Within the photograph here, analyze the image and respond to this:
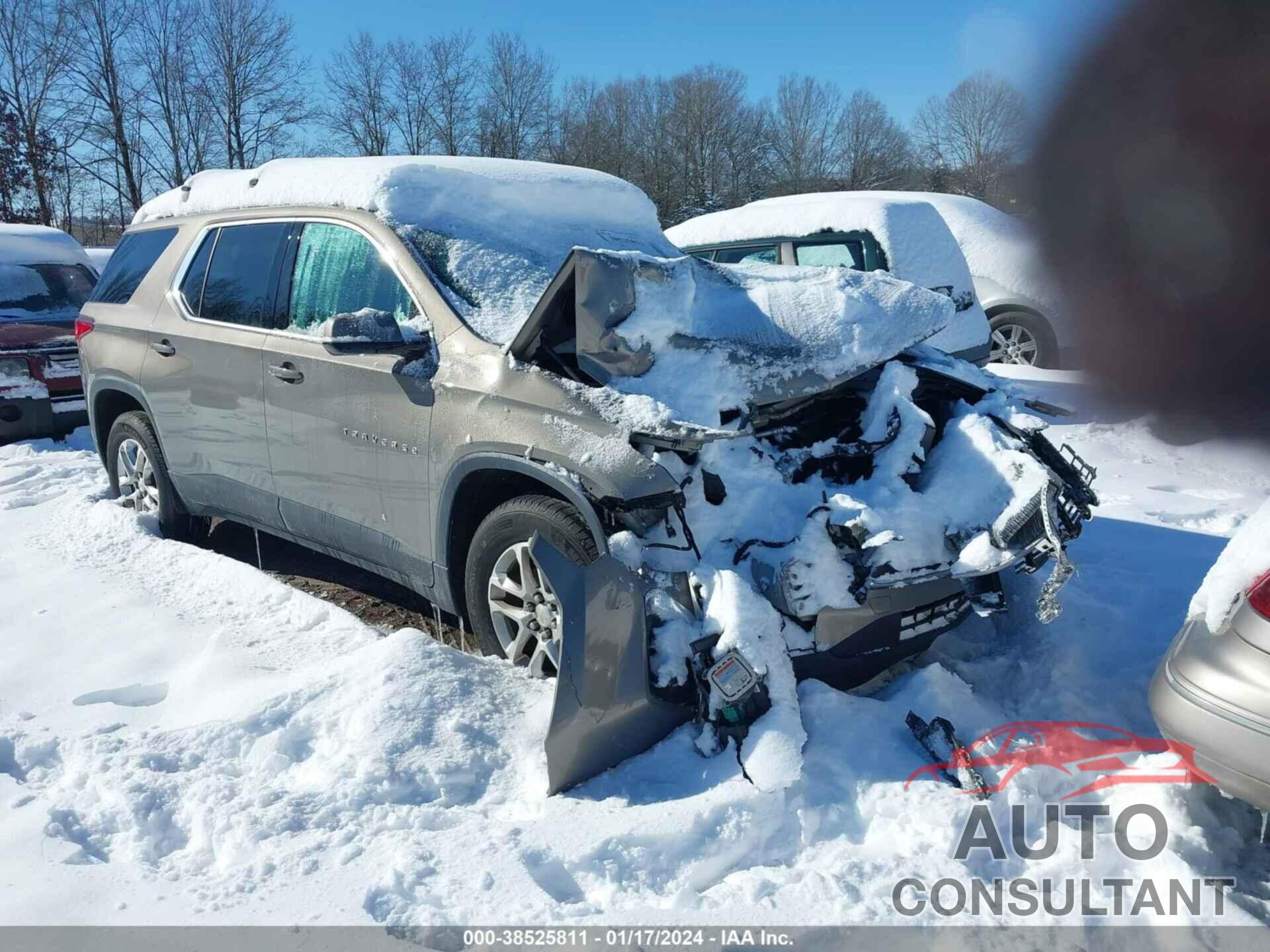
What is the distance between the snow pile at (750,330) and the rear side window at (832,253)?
4.16 meters

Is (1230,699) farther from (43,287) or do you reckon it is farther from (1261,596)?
(43,287)

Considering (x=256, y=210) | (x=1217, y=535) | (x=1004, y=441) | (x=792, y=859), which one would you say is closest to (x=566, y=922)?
(x=792, y=859)

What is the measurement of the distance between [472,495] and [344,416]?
0.72m

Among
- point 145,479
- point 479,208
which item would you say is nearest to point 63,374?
Result: point 145,479

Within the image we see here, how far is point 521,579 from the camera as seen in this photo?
10.3 ft

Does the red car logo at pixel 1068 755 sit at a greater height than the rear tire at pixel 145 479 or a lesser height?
lesser

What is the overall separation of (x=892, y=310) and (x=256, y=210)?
3050mm

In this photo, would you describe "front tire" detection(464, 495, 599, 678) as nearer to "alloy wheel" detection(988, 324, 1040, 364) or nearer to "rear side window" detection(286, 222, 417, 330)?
"rear side window" detection(286, 222, 417, 330)

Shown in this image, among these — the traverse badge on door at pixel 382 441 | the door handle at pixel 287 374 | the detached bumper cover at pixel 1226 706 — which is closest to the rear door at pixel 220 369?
the door handle at pixel 287 374

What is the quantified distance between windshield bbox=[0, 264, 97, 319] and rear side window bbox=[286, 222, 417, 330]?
5.12 metres

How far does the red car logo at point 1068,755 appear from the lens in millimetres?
2584

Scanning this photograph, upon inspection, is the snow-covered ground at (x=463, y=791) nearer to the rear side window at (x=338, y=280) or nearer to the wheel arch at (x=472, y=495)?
the wheel arch at (x=472, y=495)

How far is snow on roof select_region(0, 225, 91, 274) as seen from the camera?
830 centimetres

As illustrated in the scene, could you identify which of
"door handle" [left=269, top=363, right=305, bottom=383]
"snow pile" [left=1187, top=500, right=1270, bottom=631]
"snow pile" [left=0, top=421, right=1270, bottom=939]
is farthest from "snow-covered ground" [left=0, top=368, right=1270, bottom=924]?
"door handle" [left=269, top=363, right=305, bottom=383]
